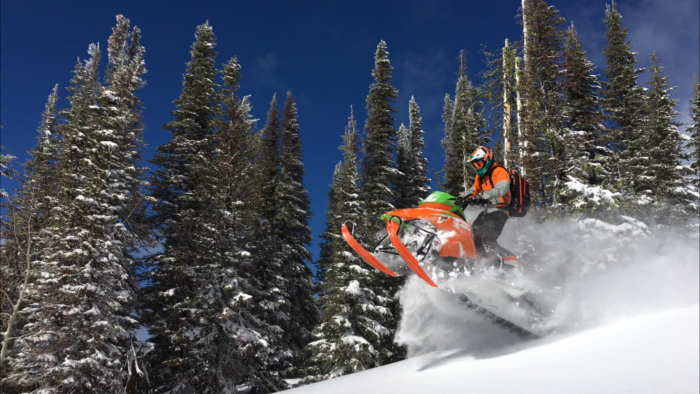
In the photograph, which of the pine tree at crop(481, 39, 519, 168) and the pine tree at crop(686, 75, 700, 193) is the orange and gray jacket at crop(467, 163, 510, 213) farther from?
the pine tree at crop(686, 75, 700, 193)

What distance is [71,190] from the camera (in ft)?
44.6

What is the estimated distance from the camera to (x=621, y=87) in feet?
78.1

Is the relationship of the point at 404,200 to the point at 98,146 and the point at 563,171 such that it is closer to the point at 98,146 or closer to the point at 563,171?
the point at 563,171

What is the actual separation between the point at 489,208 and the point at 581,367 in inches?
138

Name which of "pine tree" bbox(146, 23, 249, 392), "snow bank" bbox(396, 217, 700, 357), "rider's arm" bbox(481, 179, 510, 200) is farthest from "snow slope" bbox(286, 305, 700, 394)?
"pine tree" bbox(146, 23, 249, 392)

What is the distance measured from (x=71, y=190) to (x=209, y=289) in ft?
19.8

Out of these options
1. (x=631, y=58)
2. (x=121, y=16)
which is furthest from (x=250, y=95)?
(x=631, y=58)

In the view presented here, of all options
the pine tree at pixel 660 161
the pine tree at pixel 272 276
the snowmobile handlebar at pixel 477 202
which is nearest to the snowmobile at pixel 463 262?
the snowmobile handlebar at pixel 477 202

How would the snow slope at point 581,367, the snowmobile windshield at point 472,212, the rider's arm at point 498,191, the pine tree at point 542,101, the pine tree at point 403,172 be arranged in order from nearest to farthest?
the snow slope at point 581,367, the rider's arm at point 498,191, the snowmobile windshield at point 472,212, the pine tree at point 542,101, the pine tree at point 403,172

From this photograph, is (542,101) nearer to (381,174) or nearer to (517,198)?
(381,174)

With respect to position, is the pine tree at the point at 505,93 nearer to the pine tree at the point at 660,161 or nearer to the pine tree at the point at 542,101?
the pine tree at the point at 542,101

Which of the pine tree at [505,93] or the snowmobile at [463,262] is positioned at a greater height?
the pine tree at [505,93]

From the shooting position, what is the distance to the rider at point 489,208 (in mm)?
7305

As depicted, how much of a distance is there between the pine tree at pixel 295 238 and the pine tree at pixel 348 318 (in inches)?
130
